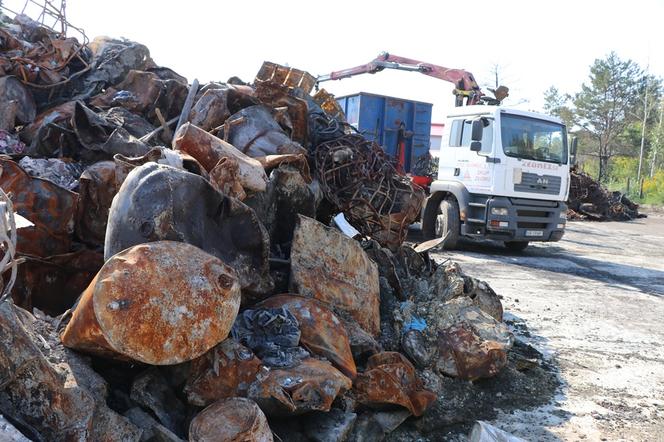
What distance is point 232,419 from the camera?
2.46 m

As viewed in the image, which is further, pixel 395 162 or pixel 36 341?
pixel 395 162

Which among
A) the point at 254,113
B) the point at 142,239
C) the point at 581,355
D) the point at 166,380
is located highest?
the point at 254,113

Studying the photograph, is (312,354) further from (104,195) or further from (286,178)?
(104,195)

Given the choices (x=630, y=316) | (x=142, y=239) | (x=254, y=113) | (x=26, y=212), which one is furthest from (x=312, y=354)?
(x=630, y=316)

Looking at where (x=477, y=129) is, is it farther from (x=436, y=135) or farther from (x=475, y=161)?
(x=436, y=135)

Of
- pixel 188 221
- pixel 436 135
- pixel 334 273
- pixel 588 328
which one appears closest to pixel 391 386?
pixel 334 273

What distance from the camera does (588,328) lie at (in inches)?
226

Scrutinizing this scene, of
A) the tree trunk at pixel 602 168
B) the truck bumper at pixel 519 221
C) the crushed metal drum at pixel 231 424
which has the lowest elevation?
the crushed metal drum at pixel 231 424

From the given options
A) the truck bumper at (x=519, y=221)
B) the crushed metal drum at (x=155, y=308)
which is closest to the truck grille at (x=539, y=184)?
the truck bumper at (x=519, y=221)

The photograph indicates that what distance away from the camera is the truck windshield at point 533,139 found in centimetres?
926

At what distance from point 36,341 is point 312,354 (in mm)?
1337

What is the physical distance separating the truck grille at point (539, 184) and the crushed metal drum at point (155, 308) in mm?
7661

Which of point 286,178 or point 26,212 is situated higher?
point 286,178

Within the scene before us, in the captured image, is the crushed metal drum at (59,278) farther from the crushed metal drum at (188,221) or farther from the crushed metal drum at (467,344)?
the crushed metal drum at (467,344)
